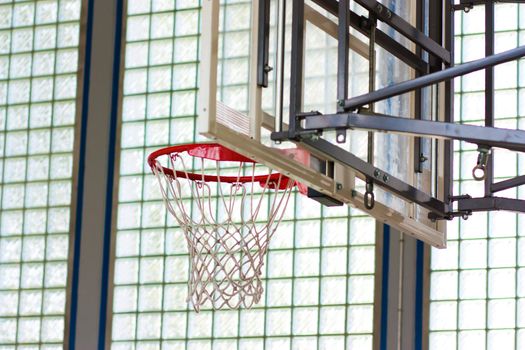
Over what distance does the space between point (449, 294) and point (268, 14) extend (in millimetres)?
3792

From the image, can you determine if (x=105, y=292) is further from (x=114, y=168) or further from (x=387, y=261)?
(x=387, y=261)

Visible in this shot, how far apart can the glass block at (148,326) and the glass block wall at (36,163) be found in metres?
0.73

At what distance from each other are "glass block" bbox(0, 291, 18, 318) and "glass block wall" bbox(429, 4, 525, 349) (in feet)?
12.1

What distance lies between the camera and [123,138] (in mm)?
10469

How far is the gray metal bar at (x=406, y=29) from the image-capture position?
6199 millimetres

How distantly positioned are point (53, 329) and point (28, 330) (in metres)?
0.26

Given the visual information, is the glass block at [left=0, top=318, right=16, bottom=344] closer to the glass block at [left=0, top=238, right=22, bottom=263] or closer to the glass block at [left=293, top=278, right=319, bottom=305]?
the glass block at [left=0, top=238, right=22, bottom=263]

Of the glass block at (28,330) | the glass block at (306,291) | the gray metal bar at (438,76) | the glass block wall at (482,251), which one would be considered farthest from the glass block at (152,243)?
the gray metal bar at (438,76)

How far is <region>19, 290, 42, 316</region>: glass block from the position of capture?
10422 mm

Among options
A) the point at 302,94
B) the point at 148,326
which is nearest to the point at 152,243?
the point at 148,326

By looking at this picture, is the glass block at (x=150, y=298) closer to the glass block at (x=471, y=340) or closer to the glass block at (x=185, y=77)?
the glass block at (x=185, y=77)

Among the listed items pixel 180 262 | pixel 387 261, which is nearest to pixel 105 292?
pixel 180 262

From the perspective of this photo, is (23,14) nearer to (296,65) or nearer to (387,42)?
(387,42)

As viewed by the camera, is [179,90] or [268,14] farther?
[179,90]
